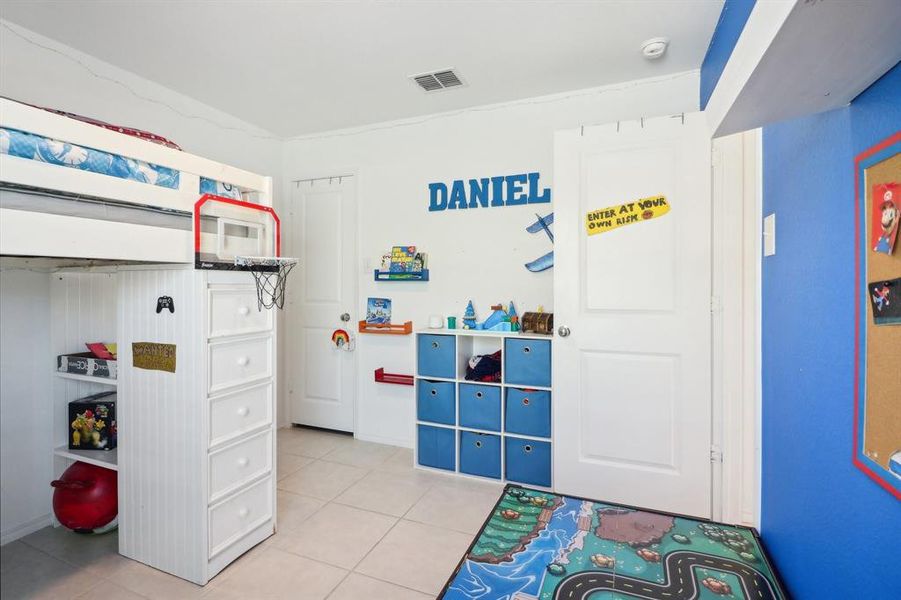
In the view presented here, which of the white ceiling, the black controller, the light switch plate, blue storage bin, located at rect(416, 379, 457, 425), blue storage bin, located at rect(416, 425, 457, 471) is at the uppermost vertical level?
the white ceiling

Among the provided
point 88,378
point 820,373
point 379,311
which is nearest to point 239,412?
point 88,378

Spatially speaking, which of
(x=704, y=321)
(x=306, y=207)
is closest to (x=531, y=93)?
(x=704, y=321)

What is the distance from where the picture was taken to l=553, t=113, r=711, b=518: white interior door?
2.15 m

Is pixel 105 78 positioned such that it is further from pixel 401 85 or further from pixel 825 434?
pixel 825 434

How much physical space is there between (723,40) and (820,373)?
1730 millimetres

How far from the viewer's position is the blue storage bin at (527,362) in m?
2.58

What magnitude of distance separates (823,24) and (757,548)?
1.32 m

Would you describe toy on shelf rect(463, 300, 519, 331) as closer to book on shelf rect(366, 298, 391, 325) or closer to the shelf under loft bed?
the shelf under loft bed

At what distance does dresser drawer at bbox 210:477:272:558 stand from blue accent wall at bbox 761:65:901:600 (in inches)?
82.7

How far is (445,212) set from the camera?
323cm

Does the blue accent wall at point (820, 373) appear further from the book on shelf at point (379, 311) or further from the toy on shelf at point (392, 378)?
the book on shelf at point (379, 311)

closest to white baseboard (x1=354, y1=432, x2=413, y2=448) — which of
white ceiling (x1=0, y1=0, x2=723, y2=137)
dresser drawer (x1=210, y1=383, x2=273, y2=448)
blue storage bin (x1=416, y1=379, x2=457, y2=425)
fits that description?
blue storage bin (x1=416, y1=379, x2=457, y2=425)

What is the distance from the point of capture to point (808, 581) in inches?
41.0

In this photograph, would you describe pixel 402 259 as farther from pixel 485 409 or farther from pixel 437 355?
pixel 485 409
